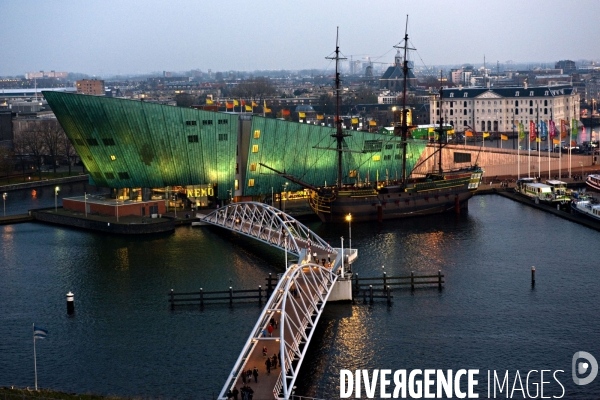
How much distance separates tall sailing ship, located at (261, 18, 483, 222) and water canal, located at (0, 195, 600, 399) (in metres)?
2.89

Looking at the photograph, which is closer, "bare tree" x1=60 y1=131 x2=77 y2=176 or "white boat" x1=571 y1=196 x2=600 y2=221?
"white boat" x1=571 y1=196 x2=600 y2=221

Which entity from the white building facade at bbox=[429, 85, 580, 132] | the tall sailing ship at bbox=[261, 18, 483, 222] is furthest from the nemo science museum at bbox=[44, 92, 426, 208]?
the white building facade at bbox=[429, 85, 580, 132]

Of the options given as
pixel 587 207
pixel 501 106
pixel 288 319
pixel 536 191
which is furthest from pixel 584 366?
pixel 501 106

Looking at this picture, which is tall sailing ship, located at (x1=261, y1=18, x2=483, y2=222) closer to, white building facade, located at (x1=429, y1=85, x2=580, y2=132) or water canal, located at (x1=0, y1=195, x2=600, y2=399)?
water canal, located at (x1=0, y1=195, x2=600, y2=399)

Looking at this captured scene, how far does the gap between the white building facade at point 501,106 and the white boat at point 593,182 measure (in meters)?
39.0

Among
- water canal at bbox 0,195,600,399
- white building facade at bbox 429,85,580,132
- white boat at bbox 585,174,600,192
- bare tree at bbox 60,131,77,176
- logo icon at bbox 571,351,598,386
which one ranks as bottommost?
logo icon at bbox 571,351,598,386

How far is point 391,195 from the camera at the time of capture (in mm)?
56812

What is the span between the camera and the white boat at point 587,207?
174 feet

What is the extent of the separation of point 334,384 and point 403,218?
98.7ft

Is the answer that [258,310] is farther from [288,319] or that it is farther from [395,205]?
[395,205]

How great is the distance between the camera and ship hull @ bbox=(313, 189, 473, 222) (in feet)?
182

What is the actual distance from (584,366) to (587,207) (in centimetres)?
2629

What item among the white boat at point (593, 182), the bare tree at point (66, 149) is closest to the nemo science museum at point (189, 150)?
the white boat at point (593, 182)

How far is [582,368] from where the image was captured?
29.1 m
